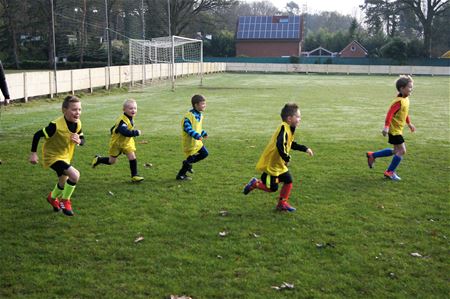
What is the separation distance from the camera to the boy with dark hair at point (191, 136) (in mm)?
7812

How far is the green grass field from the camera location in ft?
14.2

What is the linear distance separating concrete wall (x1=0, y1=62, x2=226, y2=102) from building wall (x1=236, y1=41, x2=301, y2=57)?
37.4m

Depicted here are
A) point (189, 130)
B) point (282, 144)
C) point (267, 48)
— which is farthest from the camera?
point (267, 48)

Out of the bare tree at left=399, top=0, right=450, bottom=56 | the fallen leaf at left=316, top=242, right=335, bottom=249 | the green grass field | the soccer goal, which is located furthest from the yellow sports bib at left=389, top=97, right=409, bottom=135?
the bare tree at left=399, top=0, right=450, bottom=56

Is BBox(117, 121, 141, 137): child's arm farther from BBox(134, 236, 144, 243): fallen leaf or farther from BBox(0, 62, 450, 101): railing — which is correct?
BBox(0, 62, 450, 101): railing

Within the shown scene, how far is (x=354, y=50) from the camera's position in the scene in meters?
71.4

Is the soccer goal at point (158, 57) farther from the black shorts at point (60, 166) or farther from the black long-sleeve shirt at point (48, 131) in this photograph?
the black shorts at point (60, 166)

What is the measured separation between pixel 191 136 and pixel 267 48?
224ft

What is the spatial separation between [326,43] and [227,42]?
1703 cm

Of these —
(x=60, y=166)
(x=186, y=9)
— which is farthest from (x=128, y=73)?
(x=186, y=9)

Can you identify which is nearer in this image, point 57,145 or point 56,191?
point 57,145

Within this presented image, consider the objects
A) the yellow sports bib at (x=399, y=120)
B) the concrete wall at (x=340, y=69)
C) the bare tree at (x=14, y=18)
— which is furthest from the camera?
the concrete wall at (x=340, y=69)

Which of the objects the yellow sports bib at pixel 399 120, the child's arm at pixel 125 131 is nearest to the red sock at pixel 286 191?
the child's arm at pixel 125 131

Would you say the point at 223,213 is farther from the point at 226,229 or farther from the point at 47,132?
the point at 47,132
